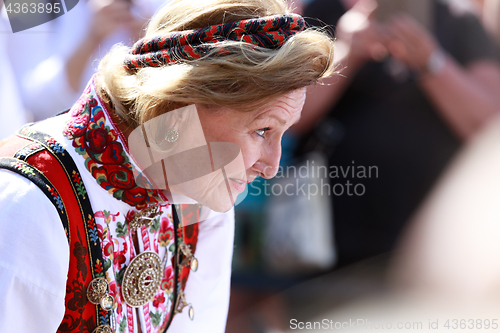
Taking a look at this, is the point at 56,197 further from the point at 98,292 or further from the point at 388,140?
the point at 388,140

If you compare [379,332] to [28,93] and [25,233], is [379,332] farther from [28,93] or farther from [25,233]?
[28,93]

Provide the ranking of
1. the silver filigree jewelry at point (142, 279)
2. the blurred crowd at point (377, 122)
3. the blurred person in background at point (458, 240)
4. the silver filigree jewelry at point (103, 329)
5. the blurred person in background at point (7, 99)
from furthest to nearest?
the blurred person in background at point (458, 240) < the blurred crowd at point (377, 122) < the blurred person in background at point (7, 99) < the silver filigree jewelry at point (142, 279) < the silver filigree jewelry at point (103, 329)

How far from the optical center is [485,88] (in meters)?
2.18

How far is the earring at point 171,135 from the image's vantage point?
3.29ft

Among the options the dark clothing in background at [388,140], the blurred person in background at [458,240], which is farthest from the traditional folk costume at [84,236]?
the blurred person in background at [458,240]

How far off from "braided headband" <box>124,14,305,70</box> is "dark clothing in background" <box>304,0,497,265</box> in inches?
50.4

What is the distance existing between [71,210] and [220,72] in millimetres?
451

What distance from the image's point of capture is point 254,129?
0.99 m

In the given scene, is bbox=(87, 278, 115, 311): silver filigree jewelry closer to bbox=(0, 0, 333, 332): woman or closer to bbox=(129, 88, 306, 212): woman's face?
bbox=(0, 0, 333, 332): woman

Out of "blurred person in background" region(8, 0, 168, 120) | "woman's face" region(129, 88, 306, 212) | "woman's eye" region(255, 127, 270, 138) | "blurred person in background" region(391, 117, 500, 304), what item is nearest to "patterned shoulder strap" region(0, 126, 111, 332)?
"woman's face" region(129, 88, 306, 212)

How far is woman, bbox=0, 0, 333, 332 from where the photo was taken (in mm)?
863

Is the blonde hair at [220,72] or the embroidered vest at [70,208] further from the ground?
the blonde hair at [220,72]

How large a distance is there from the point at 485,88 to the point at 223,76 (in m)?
1.83

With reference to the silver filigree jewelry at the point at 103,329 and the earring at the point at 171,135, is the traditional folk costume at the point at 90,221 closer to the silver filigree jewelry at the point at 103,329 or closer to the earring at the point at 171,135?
the silver filigree jewelry at the point at 103,329
